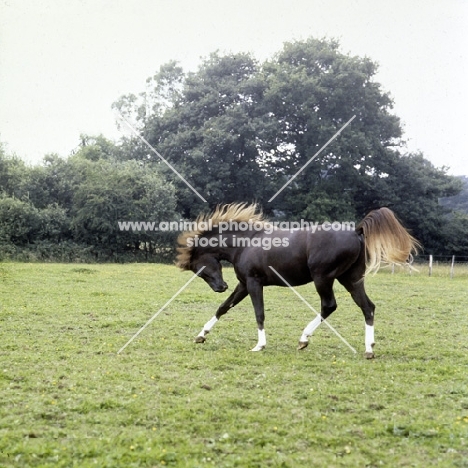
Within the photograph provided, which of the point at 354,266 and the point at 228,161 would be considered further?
the point at 228,161

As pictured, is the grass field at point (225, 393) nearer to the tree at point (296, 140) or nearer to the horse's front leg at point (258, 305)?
the horse's front leg at point (258, 305)

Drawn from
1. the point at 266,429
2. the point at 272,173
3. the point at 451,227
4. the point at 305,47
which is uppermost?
the point at 305,47

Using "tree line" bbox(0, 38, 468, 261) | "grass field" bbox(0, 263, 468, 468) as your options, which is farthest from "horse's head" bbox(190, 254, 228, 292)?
"tree line" bbox(0, 38, 468, 261)

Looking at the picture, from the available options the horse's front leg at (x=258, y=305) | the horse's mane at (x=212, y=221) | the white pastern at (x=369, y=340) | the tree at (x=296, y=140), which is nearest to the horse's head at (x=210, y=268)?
the horse's mane at (x=212, y=221)

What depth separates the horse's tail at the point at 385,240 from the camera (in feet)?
22.6

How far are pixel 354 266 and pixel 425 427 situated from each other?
323cm

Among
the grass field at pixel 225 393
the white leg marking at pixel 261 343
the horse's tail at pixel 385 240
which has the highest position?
the horse's tail at pixel 385 240

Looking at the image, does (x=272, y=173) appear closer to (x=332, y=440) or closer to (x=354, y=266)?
(x=354, y=266)

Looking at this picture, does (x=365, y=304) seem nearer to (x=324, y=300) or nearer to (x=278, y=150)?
(x=324, y=300)

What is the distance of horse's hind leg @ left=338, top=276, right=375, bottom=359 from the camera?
22.7ft

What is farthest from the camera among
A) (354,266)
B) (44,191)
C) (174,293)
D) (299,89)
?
(299,89)

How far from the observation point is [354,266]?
7242 millimetres

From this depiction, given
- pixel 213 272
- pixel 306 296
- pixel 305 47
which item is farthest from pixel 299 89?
pixel 213 272

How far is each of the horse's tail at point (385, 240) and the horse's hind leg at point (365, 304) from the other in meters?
0.34
